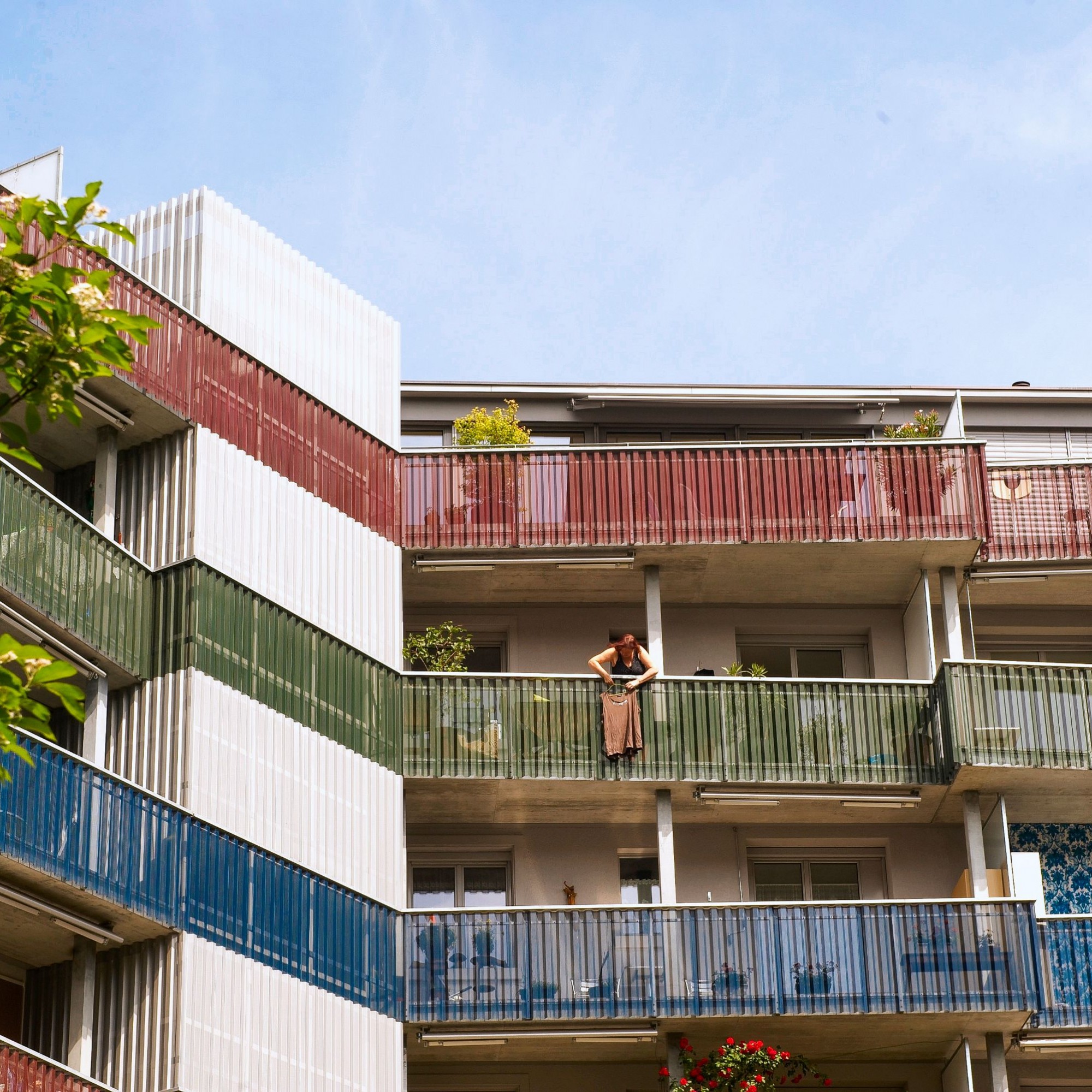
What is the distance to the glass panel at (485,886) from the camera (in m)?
32.8

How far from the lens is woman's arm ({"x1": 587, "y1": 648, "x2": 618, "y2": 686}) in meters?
31.9

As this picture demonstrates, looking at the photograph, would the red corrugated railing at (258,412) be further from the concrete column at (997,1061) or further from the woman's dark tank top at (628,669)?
the concrete column at (997,1061)

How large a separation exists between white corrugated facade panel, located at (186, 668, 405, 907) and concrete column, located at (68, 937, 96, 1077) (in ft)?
6.76

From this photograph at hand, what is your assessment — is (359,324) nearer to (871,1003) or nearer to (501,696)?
(501,696)

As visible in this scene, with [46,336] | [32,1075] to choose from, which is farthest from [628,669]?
[46,336]

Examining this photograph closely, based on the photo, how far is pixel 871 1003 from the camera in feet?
97.5

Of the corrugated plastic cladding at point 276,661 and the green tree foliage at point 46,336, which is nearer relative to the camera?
the green tree foliage at point 46,336

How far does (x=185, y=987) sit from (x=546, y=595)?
10048mm

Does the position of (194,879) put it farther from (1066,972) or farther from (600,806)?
(1066,972)

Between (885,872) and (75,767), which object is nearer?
(75,767)

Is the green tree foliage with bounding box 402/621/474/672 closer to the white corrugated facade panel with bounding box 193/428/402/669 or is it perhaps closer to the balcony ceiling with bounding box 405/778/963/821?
the white corrugated facade panel with bounding box 193/428/402/669

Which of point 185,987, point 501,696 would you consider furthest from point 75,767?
point 501,696

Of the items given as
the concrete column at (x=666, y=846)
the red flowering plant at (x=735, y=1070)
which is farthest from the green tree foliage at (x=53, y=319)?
the concrete column at (x=666, y=846)

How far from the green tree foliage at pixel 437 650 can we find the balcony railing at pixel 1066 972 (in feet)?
29.1
